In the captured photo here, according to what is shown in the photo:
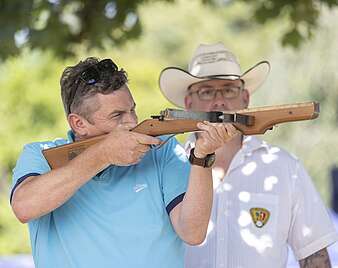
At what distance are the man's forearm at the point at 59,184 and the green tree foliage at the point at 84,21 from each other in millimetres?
2469

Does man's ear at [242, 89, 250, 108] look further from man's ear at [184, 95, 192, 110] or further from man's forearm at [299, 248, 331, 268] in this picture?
man's forearm at [299, 248, 331, 268]

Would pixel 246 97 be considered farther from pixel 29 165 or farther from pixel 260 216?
pixel 29 165

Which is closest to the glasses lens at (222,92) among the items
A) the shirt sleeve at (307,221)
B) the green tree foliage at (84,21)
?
the shirt sleeve at (307,221)

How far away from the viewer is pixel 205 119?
232 cm

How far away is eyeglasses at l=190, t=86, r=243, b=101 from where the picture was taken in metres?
3.33

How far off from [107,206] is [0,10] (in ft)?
8.61

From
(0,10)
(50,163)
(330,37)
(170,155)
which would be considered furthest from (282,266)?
(330,37)

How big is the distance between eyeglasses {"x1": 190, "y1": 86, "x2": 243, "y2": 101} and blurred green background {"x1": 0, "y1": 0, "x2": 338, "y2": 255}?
5.65ft

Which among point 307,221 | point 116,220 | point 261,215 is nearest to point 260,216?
point 261,215

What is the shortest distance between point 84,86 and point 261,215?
39.5 inches

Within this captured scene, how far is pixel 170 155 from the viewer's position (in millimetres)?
2568

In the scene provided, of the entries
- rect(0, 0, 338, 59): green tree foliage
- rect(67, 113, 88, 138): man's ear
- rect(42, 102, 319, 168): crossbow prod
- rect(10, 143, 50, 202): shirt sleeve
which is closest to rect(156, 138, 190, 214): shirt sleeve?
rect(42, 102, 319, 168): crossbow prod

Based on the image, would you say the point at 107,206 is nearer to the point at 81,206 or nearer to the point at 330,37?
the point at 81,206

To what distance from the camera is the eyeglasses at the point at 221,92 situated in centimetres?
333
